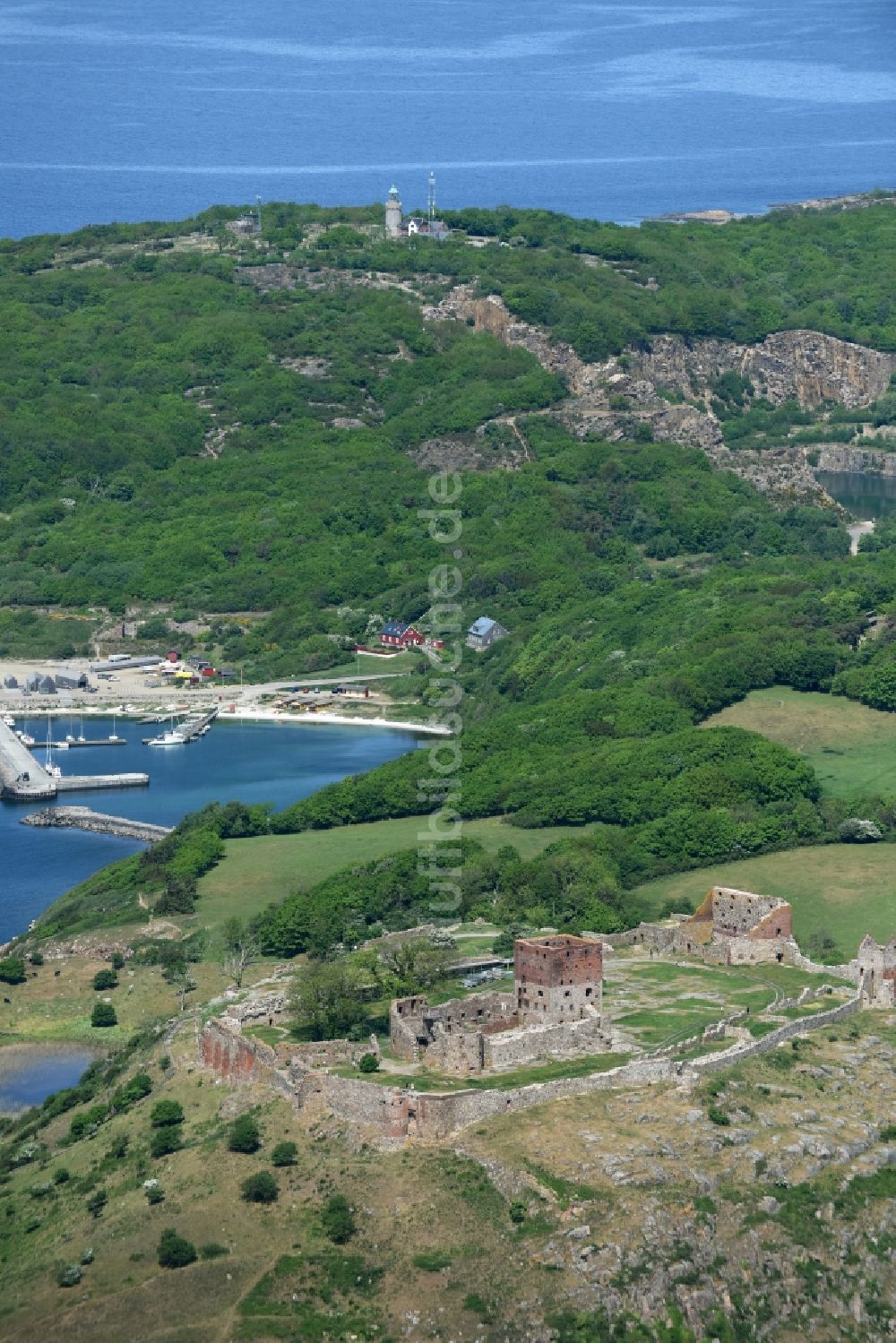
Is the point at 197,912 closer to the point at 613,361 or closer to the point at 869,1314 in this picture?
the point at 869,1314

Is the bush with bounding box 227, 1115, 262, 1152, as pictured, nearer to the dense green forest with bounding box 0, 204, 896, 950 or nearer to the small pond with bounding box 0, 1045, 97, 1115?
the small pond with bounding box 0, 1045, 97, 1115

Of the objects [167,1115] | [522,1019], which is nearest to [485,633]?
[522,1019]

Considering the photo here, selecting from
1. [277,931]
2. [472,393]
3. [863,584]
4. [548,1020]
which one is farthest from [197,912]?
[472,393]

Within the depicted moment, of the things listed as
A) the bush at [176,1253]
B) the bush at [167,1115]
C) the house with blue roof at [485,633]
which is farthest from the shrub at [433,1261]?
the house with blue roof at [485,633]

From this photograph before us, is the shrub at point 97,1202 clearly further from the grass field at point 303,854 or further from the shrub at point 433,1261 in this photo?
the grass field at point 303,854

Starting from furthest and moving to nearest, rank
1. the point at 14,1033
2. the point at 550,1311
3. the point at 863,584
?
1. the point at 863,584
2. the point at 14,1033
3. the point at 550,1311
